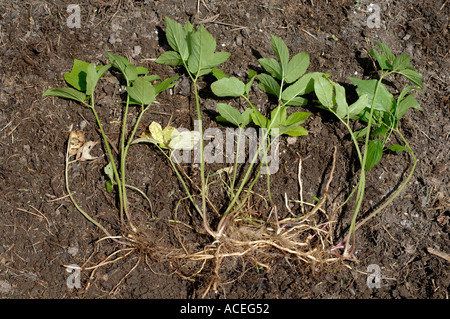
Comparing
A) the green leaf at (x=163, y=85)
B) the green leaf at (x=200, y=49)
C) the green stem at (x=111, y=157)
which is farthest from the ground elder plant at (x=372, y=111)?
the green stem at (x=111, y=157)

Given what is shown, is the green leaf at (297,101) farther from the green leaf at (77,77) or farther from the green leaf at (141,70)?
the green leaf at (77,77)

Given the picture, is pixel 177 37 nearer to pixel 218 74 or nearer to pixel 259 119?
pixel 218 74

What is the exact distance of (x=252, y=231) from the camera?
58.7 inches

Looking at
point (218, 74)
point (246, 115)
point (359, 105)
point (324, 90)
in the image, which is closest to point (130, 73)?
point (218, 74)

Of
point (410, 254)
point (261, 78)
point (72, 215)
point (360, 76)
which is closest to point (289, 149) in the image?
point (261, 78)

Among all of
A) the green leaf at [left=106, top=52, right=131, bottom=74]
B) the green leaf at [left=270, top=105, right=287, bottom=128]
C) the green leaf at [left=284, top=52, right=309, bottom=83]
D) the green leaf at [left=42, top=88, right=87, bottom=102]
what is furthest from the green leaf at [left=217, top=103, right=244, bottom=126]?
the green leaf at [left=42, top=88, right=87, bottom=102]

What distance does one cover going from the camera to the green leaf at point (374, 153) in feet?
4.86

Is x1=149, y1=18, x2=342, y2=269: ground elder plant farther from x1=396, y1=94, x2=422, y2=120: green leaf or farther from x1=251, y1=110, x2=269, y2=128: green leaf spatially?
x1=396, y1=94, x2=422, y2=120: green leaf

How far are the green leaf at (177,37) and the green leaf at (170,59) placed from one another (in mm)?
27

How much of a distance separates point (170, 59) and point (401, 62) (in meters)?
0.80

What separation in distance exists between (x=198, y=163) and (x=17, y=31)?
2.77 feet

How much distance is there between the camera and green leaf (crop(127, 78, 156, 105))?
148 cm

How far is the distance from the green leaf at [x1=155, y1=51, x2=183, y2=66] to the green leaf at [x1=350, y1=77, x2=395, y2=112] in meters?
0.61
